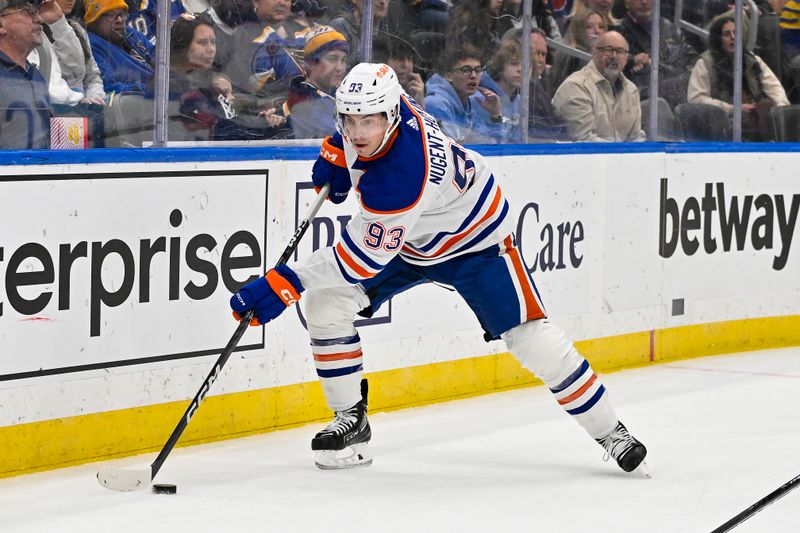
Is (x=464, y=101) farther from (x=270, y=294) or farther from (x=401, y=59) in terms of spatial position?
(x=270, y=294)

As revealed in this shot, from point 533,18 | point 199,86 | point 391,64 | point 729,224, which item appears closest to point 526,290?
point 199,86

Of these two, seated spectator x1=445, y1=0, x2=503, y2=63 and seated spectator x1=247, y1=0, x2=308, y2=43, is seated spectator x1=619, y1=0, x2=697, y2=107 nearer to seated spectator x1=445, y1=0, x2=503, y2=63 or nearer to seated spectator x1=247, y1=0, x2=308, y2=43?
seated spectator x1=445, y1=0, x2=503, y2=63

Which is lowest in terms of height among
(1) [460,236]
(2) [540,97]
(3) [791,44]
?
(1) [460,236]

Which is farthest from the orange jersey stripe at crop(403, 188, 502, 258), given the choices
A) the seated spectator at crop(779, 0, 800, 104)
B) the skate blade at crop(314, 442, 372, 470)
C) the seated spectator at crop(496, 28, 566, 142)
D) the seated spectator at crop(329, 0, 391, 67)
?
the seated spectator at crop(779, 0, 800, 104)

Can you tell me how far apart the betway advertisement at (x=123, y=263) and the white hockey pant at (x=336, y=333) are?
47 centimetres

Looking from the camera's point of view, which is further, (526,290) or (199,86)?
(199,86)

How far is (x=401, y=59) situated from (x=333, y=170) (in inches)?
52.3

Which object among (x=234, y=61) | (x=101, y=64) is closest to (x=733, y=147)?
(x=234, y=61)

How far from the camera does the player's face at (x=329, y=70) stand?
501cm

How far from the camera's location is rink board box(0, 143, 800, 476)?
12.8ft

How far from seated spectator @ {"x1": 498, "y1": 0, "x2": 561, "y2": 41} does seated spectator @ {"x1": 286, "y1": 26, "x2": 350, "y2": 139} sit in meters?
0.91

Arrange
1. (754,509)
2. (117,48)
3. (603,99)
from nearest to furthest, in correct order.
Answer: (754,509) < (117,48) < (603,99)

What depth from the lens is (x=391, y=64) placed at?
5.30 meters

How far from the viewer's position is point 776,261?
6609 mm
